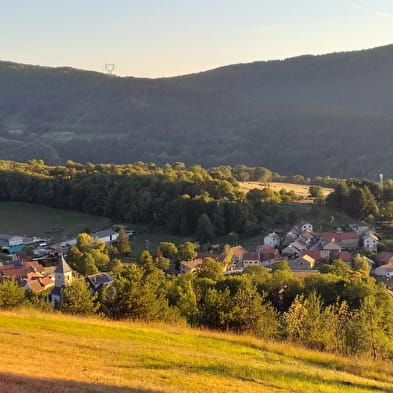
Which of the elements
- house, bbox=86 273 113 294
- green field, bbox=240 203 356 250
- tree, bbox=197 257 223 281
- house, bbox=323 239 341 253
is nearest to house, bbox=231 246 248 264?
green field, bbox=240 203 356 250

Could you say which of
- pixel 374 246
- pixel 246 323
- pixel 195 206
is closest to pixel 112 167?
pixel 195 206

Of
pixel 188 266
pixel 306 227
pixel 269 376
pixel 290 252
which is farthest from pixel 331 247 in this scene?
pixel 269 376

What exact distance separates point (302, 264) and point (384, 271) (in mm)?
6234

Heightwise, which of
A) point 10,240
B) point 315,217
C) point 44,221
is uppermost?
point 315,217

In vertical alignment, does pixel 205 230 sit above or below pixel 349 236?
below

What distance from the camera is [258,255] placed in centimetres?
4419

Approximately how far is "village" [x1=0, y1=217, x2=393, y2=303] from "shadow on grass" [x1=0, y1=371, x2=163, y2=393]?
2417cm

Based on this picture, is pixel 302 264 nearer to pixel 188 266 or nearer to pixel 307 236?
pixel 307 236

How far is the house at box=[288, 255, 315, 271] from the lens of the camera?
41.5 meters

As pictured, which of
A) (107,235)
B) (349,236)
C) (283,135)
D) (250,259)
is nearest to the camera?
(250,259)

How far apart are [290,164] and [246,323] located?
124 meters

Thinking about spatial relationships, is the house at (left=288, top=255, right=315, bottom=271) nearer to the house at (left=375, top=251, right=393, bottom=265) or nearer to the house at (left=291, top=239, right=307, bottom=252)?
the house at (left=291, top=239, right=307, bottom=252)

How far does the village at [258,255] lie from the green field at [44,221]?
14.9 feet

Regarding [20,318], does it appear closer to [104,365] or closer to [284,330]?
[104,365]
